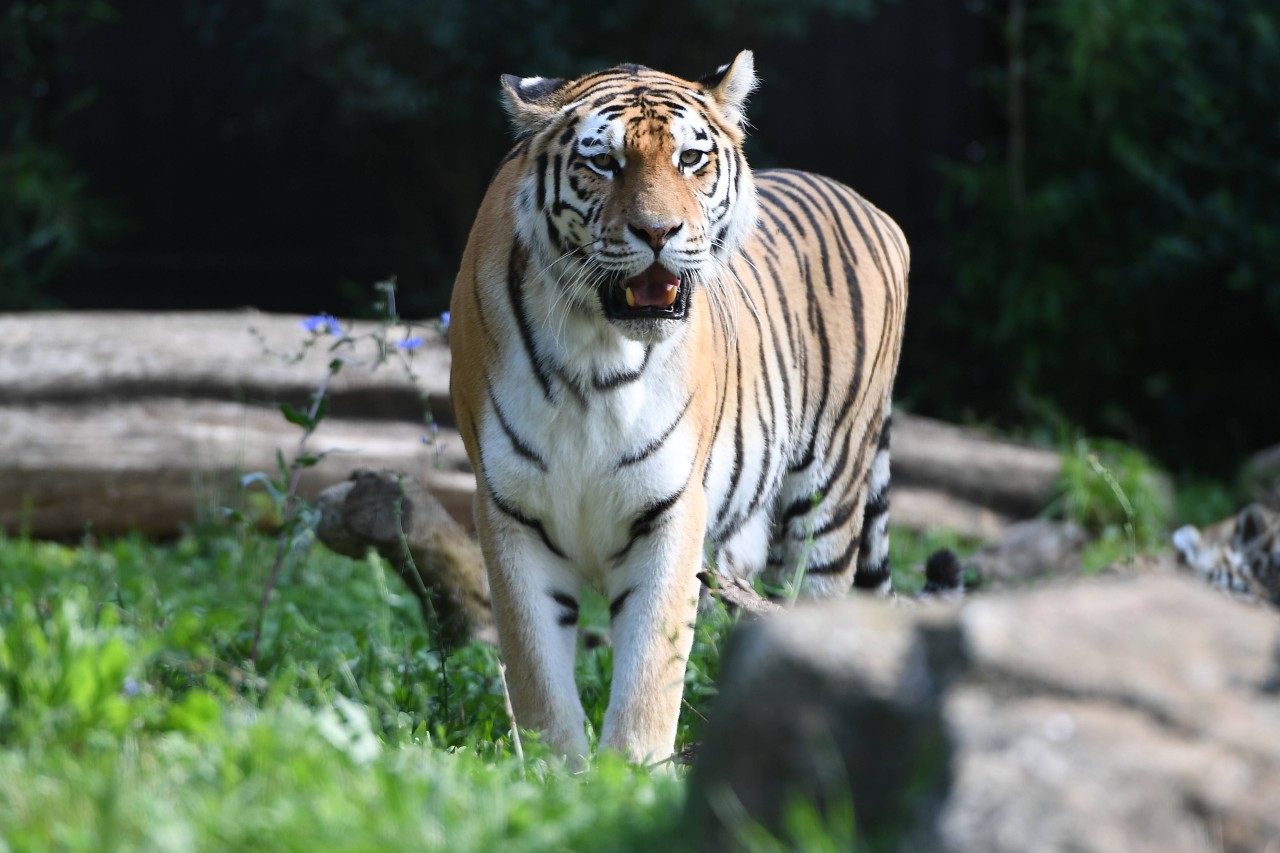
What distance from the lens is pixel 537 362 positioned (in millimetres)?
3293

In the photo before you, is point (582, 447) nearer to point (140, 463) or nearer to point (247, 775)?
point (247, 775)

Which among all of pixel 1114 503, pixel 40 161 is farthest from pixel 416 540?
pixel 40 161

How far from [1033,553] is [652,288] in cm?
383

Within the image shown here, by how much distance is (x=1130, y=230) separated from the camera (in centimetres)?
822

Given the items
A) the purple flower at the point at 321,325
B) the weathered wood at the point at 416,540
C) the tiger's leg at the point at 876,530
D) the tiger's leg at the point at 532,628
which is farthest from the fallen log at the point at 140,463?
the tiger's leg at the point at 532,628

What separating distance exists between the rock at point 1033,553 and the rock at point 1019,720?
14.2 feet

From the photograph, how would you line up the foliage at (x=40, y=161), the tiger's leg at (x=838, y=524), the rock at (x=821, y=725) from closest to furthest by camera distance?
the rock at (x=821, y=725), the tiger's leg at (x=838, y=524), the foliage at (x=40, y=161)

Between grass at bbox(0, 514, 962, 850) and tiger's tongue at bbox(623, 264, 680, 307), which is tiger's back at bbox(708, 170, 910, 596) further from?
grass at bbox(0, 514, 962, 850)

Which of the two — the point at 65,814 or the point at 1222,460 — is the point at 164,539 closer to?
the point at 65,814

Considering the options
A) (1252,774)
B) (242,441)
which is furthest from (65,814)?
(242,441)

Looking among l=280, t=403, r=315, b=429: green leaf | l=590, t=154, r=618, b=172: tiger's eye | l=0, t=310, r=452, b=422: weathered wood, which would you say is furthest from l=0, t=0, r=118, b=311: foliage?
l=590, t=154, r=618, b=172: tiger's eye

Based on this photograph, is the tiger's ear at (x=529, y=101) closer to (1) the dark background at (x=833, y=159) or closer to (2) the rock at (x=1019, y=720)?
(2) the rock at (x=1019, y=720)

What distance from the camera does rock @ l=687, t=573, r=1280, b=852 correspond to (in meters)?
1.65

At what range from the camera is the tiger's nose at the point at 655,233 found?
3.10 meters
